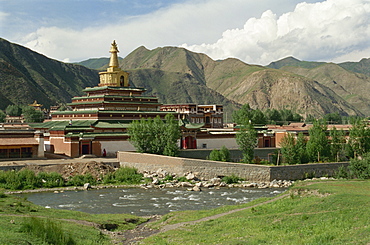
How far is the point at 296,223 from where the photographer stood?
833 inches

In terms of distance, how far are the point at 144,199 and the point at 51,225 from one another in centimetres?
1835

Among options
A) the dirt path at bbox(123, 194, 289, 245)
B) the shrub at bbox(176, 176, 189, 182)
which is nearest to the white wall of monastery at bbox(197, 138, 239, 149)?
the shrub at bbox(176, 176, 189, 182)

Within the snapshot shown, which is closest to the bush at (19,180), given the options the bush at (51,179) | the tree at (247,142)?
the bush at (51,179)

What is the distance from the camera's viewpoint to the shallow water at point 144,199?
110 ft

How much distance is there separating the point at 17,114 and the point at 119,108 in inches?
2654

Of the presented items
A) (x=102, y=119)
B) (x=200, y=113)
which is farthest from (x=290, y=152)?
(x=200, y=113)

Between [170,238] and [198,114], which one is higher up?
[198,114]

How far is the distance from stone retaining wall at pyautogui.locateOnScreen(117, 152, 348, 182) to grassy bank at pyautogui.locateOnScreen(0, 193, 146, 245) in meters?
18.7

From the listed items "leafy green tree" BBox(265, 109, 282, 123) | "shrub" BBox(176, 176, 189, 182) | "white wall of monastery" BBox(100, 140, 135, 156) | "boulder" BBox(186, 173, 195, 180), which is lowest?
"shrub" BBox(176, 176, 189, 182)

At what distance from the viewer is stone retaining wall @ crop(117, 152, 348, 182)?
4538 centimetres

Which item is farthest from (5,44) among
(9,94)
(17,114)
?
(17,114)

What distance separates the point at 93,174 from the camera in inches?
1816

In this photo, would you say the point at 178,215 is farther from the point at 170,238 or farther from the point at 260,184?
the point at 260,184

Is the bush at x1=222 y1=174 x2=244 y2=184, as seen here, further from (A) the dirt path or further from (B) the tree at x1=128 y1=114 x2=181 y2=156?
(A) the dirt path
